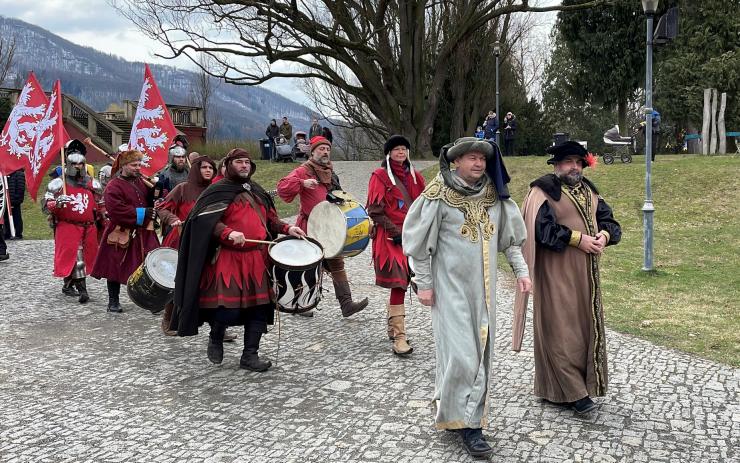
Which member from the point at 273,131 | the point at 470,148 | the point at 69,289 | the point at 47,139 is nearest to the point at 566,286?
the point at 470,148

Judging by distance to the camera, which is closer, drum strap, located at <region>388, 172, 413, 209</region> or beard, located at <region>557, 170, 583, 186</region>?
beard, located at <region>557, 170, 583, 186</region>

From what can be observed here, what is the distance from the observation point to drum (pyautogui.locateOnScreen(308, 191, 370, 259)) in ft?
23.5

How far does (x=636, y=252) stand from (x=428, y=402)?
28.1 feet

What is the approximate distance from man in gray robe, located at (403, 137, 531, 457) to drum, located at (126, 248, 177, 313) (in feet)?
9.84

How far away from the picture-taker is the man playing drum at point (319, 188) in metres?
7.59

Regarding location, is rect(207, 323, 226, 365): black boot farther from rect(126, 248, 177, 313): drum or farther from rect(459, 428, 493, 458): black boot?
rect(459, 428, 493, 458): black boot

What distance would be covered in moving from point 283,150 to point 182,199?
1957 centimetres

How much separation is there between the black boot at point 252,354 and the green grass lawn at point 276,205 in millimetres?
11981

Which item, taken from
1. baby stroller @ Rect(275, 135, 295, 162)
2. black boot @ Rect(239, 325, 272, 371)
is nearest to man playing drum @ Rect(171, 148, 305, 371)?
black boot @ Rect(239, 325, 272, 371)

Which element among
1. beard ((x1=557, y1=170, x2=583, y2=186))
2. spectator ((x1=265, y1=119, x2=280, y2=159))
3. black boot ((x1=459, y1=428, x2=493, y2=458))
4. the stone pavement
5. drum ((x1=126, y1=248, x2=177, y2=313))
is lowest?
the stone pavement

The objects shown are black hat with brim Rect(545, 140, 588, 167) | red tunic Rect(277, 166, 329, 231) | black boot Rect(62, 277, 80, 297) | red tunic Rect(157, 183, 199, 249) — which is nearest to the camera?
black hat with brim Rect(545, 140, 588, 167)

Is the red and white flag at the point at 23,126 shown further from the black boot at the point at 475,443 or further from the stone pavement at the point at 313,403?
the black boot at the point at 475,443

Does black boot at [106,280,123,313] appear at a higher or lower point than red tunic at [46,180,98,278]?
lower

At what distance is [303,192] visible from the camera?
7723mm
